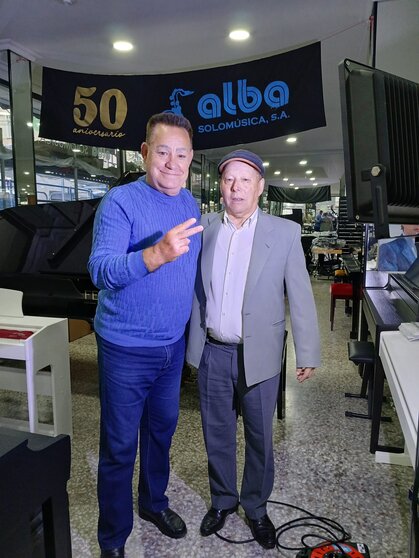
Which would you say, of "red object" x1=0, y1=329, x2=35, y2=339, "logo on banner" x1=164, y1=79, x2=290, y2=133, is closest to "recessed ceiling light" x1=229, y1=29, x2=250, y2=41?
"logo on banner" x1=164, y1=79, x2=290, y2=133

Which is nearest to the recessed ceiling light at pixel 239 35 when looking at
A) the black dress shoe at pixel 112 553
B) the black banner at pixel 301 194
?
the black dress shoe at pixel 112 553

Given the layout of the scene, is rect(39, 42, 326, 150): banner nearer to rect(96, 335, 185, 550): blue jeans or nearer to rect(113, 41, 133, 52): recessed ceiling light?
rect(113, 41, 133, 52): recessed ceiling light

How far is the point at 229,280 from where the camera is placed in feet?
5.57

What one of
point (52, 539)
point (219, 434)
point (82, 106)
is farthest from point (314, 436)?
point (82, 106)

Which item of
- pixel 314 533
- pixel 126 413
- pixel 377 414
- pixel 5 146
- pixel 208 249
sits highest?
pixel 5 146

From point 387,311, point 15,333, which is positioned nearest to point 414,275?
point 387,311

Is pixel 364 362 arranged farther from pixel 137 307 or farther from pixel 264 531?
pixel 137 307

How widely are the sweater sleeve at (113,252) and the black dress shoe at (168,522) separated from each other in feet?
3.66

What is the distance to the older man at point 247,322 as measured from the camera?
65.2 inches

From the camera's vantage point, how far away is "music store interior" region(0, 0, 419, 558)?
2.92 ft

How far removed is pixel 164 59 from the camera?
15.0ft

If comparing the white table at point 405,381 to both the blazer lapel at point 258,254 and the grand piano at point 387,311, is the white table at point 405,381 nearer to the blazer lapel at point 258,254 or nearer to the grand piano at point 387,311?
the grand piano at point 387,311

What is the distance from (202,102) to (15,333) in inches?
90.1

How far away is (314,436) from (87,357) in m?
2.40
